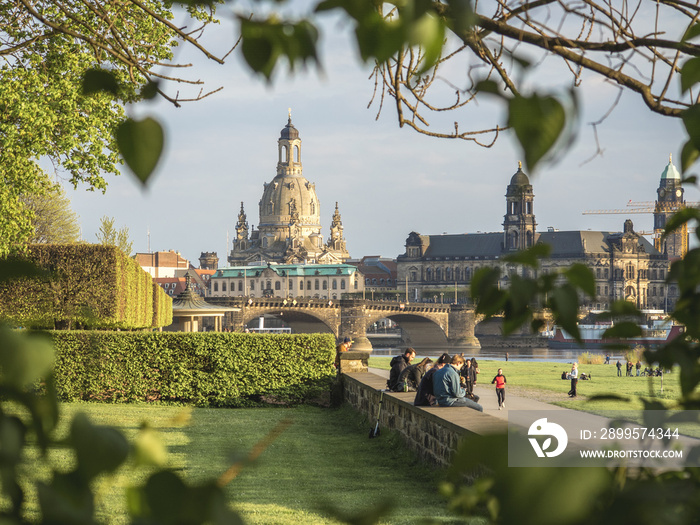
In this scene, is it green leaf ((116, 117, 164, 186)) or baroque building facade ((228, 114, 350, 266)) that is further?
baroque building facade ((228, 114, 350, 266))

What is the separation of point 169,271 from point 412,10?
159 meters

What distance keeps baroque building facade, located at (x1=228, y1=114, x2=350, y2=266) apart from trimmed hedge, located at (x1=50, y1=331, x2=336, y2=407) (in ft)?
478

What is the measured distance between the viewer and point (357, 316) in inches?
3824

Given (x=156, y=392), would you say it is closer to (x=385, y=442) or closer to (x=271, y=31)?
(x=385, y=442)

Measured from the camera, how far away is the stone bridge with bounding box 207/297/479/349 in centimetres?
9344

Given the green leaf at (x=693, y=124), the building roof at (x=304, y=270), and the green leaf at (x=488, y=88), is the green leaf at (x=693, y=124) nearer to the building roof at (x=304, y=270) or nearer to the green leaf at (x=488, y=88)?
the green leaf at (x=488, y=88)

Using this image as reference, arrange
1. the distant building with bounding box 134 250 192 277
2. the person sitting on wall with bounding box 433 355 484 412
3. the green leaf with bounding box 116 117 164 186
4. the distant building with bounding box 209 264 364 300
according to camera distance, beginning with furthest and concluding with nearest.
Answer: the distant building with bounding box 134 250 192 277
the distant building with bounding box 209 264 364 300
the person sitting on wall with bounding box 433 355 484 412
the green leaf with bounding box 116 117 164 186

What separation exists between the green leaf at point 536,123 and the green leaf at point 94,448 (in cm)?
56

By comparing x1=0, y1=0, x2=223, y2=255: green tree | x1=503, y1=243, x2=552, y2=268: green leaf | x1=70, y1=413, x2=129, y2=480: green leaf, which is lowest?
x1=70, y1=413, x2=129, y2=480: green leaf

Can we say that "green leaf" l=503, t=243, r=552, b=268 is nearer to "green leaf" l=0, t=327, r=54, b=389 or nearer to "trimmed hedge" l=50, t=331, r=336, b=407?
"green leaf" l=0, t=327, r=54, b=389

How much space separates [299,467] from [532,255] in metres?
9.55

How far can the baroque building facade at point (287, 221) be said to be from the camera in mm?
170725

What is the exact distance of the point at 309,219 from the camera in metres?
178

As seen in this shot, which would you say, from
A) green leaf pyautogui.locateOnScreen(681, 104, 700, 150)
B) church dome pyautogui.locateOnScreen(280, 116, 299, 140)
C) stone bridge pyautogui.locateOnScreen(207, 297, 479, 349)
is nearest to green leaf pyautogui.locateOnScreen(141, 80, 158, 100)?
green leaf pyautogui.locateOnScreen(681, 104, 700, 150)
